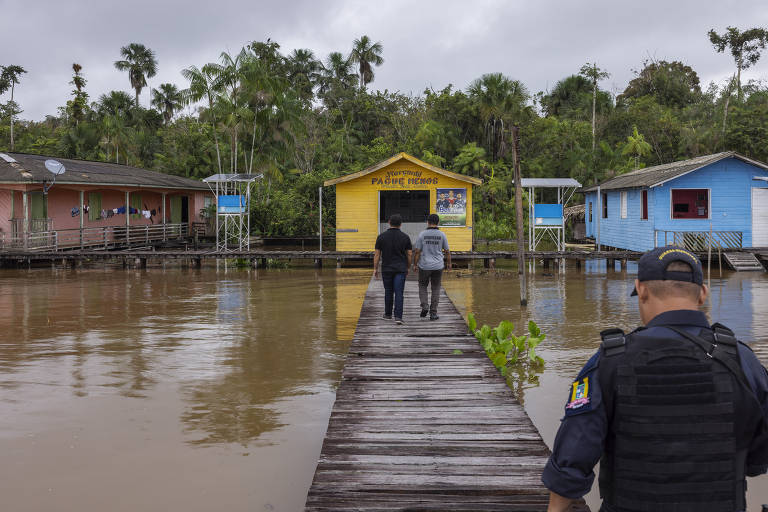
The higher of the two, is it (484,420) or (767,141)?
(767,141)

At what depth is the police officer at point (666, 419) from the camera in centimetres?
252

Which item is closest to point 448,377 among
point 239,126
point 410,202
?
point 410,202

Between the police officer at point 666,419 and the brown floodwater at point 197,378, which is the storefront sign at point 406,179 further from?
the police officer at point 666,419

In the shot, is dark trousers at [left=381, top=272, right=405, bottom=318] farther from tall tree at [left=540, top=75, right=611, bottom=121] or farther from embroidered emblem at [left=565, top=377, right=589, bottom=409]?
tall tree at [left=540, top=75, right=611, bottom=121]

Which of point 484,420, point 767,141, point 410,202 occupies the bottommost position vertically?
point 484,420

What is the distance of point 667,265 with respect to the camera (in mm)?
2707

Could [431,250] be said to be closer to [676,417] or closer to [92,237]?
[676,417]

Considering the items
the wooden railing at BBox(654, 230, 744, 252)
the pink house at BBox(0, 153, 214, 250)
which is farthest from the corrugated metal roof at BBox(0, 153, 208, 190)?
the wooden railing at BBox(654, 230, 744, 252)

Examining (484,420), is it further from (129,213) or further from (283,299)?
(129,213)

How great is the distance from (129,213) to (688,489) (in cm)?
3417

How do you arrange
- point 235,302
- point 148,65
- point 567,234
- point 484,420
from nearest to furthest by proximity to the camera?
point 484,420 → point 235,302 → point 567,234 → point 148,65

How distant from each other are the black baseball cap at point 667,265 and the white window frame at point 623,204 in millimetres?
29552

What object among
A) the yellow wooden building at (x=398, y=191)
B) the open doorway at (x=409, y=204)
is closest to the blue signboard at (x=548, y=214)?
the yellow wooden building at (x=398, y=191)

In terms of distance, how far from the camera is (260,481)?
6.26m
